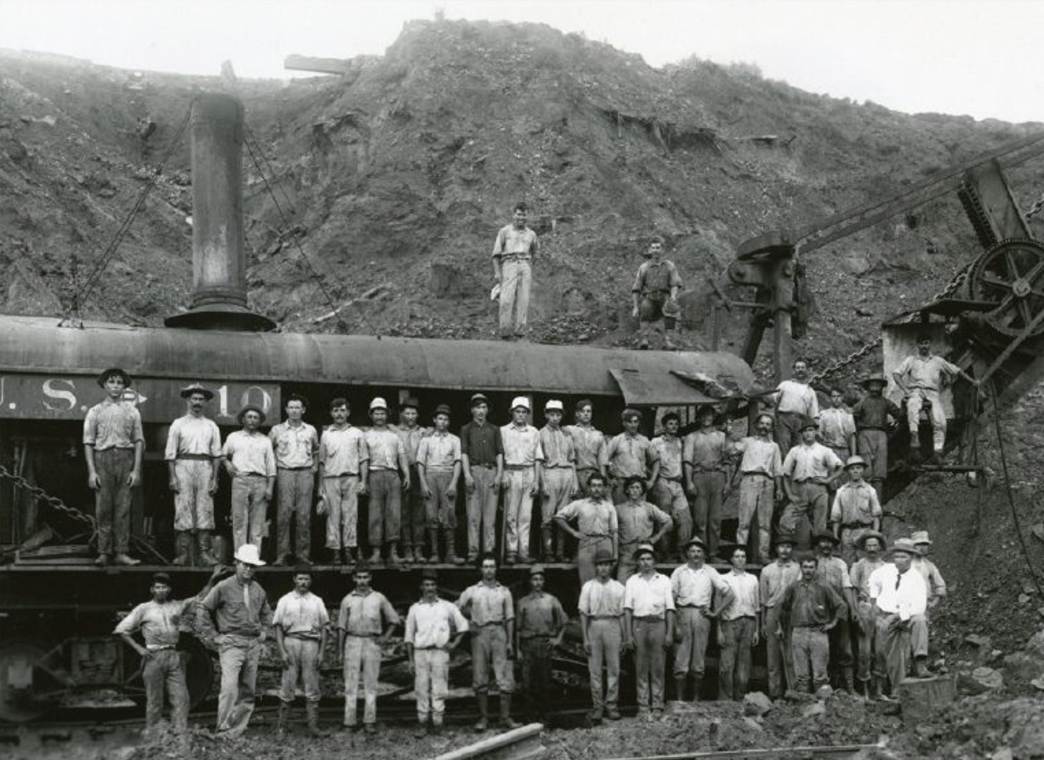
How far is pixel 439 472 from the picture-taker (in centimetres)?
1220

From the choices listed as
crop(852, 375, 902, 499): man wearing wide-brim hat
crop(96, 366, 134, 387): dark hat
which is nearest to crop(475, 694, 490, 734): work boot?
crop(96, 366, 134, 387): dark hat

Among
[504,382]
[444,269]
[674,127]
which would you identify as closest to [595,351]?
[504,382]

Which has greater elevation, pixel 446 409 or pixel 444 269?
pixel 444 269

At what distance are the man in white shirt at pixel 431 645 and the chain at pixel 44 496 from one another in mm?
2946

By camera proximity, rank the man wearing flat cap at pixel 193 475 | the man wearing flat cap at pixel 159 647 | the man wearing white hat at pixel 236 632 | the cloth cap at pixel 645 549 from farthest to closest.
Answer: the cloth cap at pixel 645 549, the man wearing flat cap at pixel 193 475, the man wearing white hat at pixel 236 632, the man wearing flat cap at pixel 159 647

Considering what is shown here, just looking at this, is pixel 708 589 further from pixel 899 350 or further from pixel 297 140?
pixel 297 140

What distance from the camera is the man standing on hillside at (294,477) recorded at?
11844 mm

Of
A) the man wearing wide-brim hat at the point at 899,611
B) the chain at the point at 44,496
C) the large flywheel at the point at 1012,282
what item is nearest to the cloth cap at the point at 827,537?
the man wearing wide-brim hat at the point at 899,611

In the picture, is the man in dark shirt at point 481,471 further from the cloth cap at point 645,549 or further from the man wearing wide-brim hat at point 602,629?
the cloth cap at point 645,549

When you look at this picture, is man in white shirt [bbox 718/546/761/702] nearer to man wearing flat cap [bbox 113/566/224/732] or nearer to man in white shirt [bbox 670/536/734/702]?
man in white shirt [bbox 670/536/734/702]

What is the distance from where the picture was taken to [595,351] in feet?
46.5

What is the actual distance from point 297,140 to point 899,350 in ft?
62.7

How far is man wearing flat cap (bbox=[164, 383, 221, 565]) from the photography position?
11422 millimetres

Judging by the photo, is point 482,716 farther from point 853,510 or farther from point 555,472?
point 853,510
